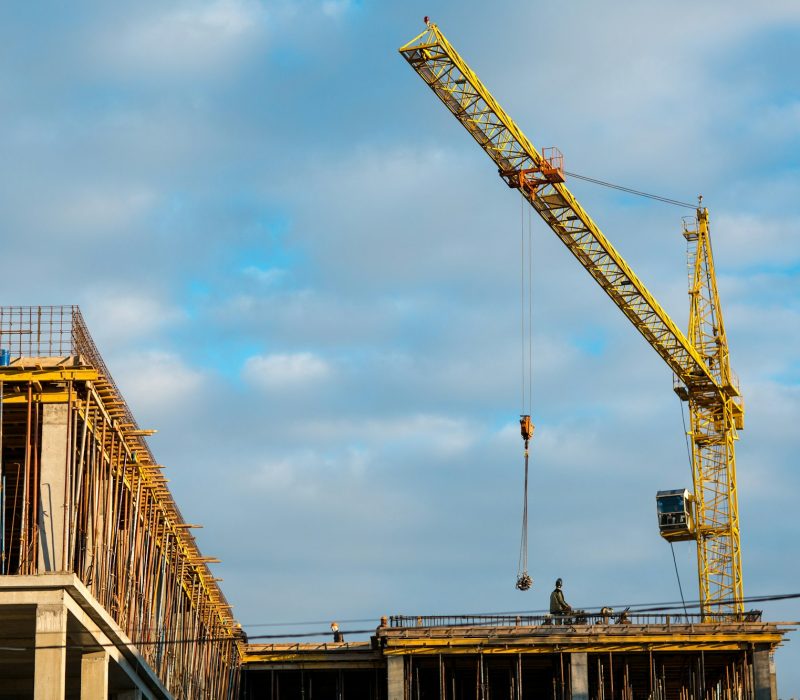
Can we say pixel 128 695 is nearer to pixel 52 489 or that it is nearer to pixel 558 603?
pixel 52 489

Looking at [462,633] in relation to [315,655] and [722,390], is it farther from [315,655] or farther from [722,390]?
[722,390]

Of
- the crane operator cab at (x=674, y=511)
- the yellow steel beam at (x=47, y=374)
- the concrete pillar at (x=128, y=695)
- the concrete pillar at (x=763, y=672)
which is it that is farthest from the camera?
the crane operator cab at (x=674, y=511)

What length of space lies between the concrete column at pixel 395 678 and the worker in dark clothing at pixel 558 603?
6177 millimetres

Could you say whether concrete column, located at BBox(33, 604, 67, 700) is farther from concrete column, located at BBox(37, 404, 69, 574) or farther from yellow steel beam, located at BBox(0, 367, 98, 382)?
yellow steel beam, located at BBox(0, 367, 98, 382)

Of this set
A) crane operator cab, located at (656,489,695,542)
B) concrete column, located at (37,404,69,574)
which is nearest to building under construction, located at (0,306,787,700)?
concrete column, located at (37,404,69,574)

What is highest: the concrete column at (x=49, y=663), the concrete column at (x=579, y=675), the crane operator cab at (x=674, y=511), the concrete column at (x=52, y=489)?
the crane operator cab at (x=674, y=511)

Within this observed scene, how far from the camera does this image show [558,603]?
65.3 metres

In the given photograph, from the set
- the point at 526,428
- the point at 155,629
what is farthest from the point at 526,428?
the point at 155,629

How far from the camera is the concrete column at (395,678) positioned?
2504 inches

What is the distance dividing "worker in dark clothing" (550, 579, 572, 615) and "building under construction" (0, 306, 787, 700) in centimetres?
54

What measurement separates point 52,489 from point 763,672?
3224 centimetres

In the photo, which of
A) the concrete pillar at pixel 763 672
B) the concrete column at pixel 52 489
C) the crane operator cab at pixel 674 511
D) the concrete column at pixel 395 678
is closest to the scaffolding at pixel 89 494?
the concrete column at pixel 52 489

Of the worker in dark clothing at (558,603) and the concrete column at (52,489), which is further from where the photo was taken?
the worker in dark clothing at (558,603)

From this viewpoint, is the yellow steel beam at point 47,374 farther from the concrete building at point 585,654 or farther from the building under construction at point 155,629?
the concrete building at point 585,654
